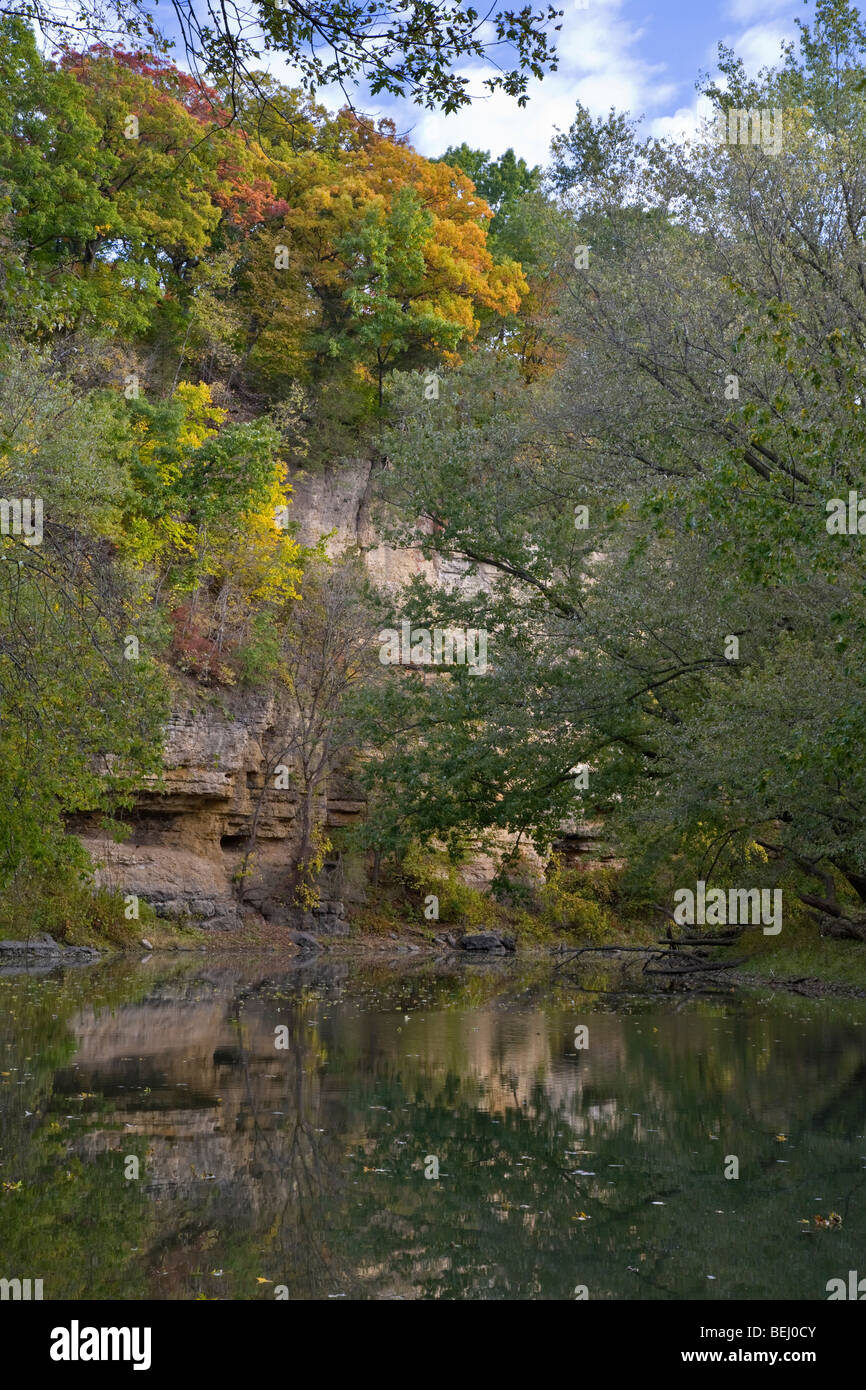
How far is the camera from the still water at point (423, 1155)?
20.2 ft

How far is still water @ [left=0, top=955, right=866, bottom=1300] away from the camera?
6145mm

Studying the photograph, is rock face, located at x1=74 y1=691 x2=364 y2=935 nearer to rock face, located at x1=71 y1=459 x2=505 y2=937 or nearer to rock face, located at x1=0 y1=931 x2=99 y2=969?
rock face, located at x1=71 y1=459 x2=505 y2=937

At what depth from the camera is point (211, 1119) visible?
30.9ft

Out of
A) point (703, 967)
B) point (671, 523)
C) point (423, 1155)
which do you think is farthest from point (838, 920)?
point (423, 1155)

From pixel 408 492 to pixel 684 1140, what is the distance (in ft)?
52.8

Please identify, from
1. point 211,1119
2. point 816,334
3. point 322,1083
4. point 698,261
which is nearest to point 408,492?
point 698,261

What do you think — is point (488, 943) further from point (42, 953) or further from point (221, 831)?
point (42, 953)

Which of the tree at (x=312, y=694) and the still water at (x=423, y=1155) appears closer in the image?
the still water at (x=423, y=1155)

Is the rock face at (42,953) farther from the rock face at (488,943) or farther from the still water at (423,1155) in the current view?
the rock face at (488,943)

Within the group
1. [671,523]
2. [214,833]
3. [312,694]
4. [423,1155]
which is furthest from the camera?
[312,694]

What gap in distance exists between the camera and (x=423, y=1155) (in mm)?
8609

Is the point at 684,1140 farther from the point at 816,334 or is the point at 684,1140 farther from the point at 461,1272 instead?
the point at 816,334

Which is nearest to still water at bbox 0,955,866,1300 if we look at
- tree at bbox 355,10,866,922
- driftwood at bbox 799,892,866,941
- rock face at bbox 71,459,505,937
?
tree at bbox 355,10,866,922

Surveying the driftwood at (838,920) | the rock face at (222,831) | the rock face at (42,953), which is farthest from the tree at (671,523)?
the rock face at (42,953)
